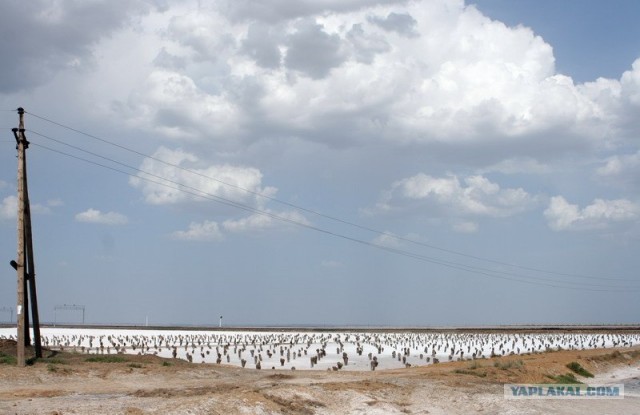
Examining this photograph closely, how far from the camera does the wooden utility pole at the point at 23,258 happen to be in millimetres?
29469

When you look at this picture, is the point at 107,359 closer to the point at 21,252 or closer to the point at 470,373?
the point at 21,252

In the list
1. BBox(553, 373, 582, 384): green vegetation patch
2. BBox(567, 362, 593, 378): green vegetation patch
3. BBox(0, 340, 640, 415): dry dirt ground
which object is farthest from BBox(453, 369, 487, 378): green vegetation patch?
BBox(567, 362, 593, 378): green vegetation patch

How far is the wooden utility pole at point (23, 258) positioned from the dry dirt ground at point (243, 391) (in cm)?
161

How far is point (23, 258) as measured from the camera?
98.7 ft

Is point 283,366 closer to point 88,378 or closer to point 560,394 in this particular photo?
point 88,378

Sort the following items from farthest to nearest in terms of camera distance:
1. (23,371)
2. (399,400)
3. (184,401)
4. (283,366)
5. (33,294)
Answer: (283,366) < (33,294) < (23,371) < (399,400) < (184,401)

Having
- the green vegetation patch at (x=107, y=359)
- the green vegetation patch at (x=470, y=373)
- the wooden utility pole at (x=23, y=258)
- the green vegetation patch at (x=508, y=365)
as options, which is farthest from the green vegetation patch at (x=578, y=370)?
the wooden utility pole at (x=23, y=258)

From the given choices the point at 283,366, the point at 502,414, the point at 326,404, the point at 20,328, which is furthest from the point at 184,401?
the point at 283,366

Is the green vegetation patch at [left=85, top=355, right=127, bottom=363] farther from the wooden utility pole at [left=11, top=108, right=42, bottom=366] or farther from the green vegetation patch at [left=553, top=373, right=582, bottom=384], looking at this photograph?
the green vegetation patch at [left=553, top=373, right=582, bottom=384]

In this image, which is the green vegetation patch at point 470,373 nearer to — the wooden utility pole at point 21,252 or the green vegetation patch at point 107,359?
the green vegetation patch at point 107,359

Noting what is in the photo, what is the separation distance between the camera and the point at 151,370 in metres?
28.8

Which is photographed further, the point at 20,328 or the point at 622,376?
the point at 622,376

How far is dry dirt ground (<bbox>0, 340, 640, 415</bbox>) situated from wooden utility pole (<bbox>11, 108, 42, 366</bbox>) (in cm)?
161

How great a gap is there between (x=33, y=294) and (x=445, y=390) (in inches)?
791
